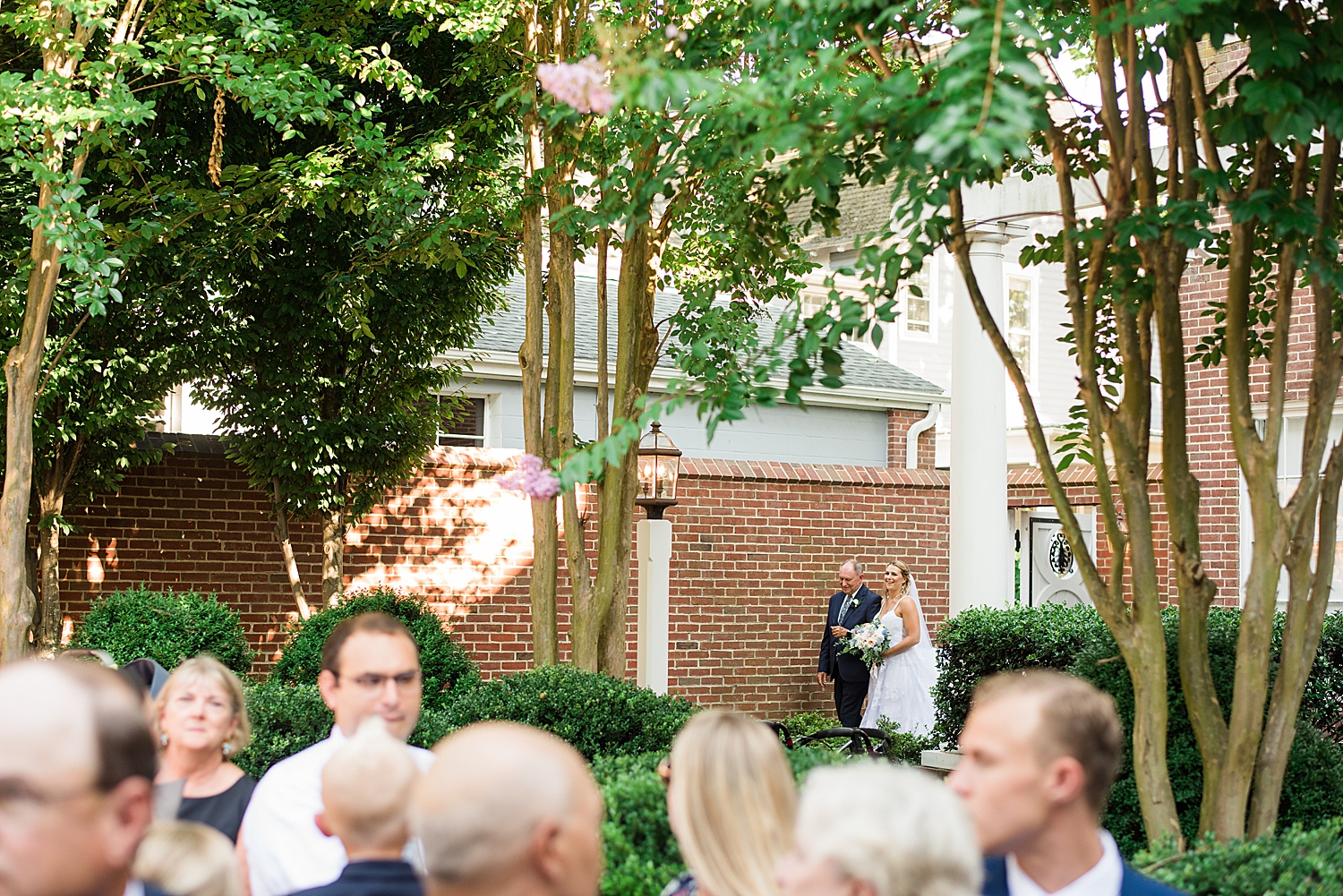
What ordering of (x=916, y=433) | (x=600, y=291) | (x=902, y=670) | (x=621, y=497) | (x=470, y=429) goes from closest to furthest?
(x=621, y=497) < (x=600, y=291) < (x=902, y=670) < (x=470, y=429) < (x=916, y=433)

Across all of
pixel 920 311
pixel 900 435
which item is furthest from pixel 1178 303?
pixel 920 311

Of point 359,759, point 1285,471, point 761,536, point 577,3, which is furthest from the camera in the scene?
point 761,536

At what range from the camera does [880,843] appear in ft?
6.32

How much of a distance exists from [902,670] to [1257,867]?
7.28m

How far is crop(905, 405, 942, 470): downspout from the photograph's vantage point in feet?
57.1

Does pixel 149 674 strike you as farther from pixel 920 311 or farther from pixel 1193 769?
pixel 920 311

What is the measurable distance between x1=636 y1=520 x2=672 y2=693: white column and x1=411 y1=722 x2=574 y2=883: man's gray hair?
800cm

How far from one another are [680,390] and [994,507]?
7354 mm

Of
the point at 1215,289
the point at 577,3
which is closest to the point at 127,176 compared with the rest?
the point at 577,3

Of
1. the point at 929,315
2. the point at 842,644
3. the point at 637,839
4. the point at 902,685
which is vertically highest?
the point at 929,315

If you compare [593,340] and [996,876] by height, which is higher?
[593,340]

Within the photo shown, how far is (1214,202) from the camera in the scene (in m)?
4.67

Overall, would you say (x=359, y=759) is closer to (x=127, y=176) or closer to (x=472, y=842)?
(x=472, y=842)

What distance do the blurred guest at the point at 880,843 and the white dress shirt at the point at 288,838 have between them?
1379mm
